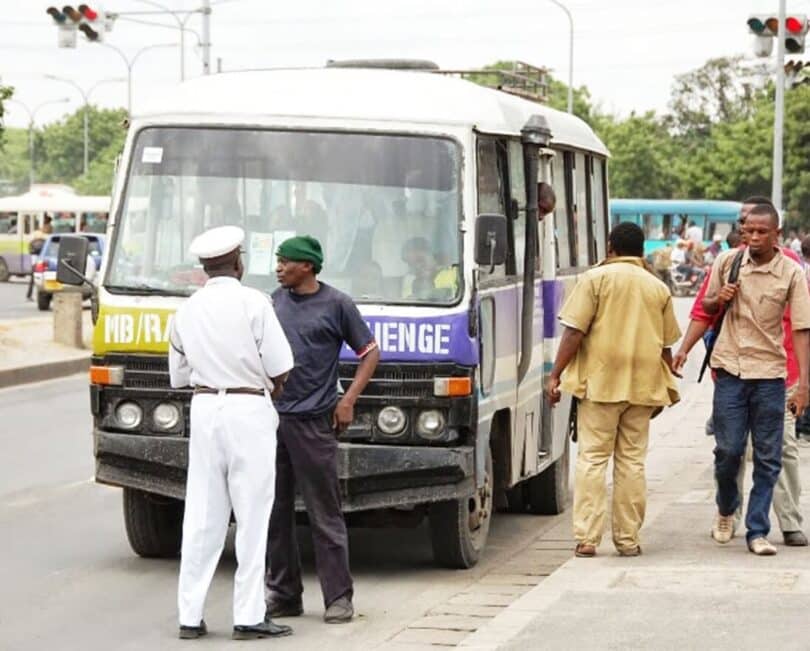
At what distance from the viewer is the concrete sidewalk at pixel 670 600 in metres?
7.93

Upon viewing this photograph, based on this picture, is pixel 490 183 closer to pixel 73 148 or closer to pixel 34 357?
pixel 34 357

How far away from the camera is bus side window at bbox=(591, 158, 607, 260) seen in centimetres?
1487

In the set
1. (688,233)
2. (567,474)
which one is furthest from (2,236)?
(567,474)

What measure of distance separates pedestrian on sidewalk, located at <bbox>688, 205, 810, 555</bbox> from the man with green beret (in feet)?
7.50

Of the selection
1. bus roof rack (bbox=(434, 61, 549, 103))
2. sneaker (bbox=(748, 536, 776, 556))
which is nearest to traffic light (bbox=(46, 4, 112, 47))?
bus roof rack (bbox=(434, 61, 549, 103))

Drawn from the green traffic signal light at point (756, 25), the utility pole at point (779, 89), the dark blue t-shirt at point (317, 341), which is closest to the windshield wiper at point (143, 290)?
the dark blue t-shirt at point (317, 341)

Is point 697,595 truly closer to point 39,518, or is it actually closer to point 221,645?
point 221,645

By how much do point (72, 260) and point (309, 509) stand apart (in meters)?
2.64

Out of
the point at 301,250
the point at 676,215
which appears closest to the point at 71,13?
the point at 301,250

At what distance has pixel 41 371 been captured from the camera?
25.4m

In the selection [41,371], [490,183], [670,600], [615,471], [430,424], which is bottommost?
[41,371]

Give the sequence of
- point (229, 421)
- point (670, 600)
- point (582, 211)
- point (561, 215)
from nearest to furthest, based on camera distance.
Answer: point (229, 421) < point (670, 600) < point (561, 215) < point (582, 211)

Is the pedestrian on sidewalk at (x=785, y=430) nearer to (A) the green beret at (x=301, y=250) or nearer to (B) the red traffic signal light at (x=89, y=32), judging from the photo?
(A) the green beret at (x=301, y=250)

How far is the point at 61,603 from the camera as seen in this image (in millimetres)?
9648
